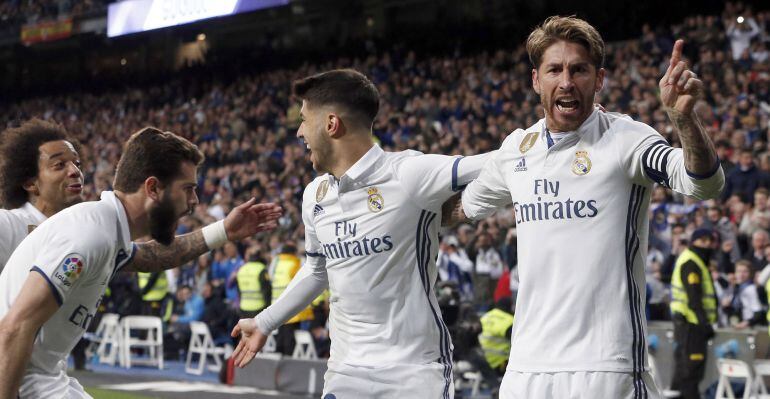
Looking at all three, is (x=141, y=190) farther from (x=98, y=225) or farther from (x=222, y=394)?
(x=222, y=394)

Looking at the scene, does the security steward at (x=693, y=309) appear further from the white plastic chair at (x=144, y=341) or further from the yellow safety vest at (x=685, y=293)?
the white plastic chair at (x=144, y=341)

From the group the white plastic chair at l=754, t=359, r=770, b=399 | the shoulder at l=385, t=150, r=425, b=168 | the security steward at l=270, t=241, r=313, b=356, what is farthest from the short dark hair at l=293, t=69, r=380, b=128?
the security steward at l=270, t=241, r=313, b=356

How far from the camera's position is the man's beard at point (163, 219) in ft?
13.4

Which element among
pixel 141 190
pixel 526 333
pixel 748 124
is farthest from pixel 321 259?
pixel 748 124

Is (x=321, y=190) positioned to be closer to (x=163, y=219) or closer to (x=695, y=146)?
(x=163, y=219)

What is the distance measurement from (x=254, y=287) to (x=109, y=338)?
15.9 feet

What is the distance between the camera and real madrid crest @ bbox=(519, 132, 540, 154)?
375 centimetres

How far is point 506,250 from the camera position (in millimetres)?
14164

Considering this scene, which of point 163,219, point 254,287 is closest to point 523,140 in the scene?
point 163,219

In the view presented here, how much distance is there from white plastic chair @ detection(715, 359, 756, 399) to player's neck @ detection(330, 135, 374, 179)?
6278 mm

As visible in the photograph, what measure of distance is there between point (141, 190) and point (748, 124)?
1247cm

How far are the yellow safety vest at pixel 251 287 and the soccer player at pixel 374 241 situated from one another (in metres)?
9.52

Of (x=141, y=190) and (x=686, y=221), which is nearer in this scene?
(x=141, y=190)

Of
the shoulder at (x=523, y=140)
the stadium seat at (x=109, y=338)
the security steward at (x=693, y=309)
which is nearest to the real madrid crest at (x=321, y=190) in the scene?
the shoulder at (x=523, y=140)
